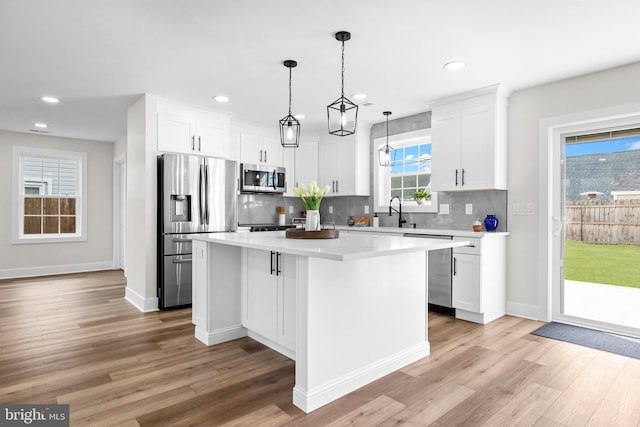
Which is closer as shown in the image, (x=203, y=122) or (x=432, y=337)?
(x=432, y=337)

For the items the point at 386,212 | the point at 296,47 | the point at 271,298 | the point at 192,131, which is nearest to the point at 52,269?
the point at 192,131

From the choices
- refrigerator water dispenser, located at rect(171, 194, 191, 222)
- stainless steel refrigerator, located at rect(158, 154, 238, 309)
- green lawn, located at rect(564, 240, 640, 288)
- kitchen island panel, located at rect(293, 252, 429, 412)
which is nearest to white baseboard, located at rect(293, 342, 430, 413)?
kitchen island panel, located at rect(293, 252, 429, 412)

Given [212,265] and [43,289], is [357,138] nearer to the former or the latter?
[212,265]

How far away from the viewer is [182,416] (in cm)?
203

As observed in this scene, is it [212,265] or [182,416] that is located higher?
[212,265]

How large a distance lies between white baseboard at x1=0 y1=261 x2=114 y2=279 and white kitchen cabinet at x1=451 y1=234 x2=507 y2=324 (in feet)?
20.9

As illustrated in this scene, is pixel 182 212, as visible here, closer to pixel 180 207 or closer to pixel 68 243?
pixel 180 207

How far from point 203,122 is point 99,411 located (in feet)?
11.5

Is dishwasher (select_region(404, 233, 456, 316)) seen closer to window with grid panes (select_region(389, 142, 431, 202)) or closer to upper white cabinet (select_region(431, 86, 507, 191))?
upper white cabinet (select_region(431, 86, 507, 191))

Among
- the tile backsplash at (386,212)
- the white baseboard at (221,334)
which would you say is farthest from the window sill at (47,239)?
the white baseboard at (221,334)

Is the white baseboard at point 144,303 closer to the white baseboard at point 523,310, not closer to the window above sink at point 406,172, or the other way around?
the window above sink at point 406,172

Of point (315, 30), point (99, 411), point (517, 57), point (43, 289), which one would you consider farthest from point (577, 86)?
point (43, 289)

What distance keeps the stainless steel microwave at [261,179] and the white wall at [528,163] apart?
327 cm

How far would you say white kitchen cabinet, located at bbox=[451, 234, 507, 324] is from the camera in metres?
3.72
